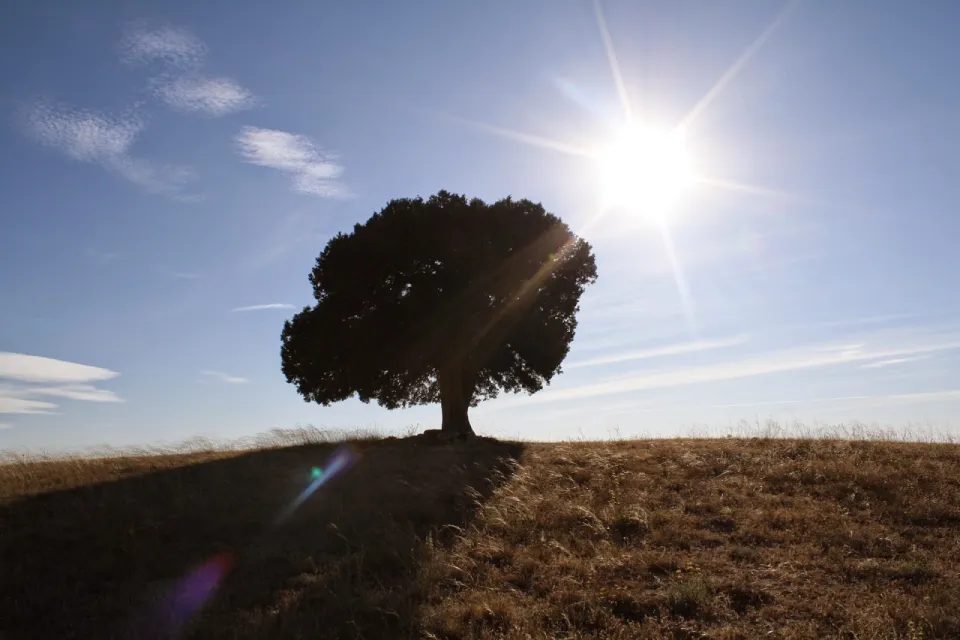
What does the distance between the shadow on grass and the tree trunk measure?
7.88 metres

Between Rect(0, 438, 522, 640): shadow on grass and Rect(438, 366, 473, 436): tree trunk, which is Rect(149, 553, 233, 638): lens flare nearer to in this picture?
Rect(0, 438, 522, 640): shadow on grass

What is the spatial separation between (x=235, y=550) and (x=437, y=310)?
13849 mm

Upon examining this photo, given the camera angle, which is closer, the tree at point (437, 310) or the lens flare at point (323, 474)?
the lens flare at point (323, 474)

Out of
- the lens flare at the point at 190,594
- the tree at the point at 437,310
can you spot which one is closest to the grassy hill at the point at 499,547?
the lens flare at the point at 190,594

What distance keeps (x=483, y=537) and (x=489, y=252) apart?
15342mm

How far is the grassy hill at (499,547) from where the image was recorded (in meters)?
7.46

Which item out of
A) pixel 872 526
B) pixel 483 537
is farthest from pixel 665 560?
pixel 872 526

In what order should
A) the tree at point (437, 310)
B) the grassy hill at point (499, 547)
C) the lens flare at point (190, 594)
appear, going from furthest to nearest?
the tree at point (437, 310) < the lens flare at point (190, 594) < the grassy hill at point (499, 547)

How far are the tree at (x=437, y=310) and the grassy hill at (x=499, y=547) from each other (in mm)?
7530

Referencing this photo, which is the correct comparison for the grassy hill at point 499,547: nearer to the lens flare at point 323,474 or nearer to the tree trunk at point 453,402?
the lens flare at point 323,474

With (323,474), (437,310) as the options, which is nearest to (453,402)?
(437,310)

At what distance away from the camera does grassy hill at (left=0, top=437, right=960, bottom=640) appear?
746 cm

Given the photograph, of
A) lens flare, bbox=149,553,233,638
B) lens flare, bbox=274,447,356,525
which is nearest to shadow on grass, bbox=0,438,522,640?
lens flare, bbox=149,553,233,638

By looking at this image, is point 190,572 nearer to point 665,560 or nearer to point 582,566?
point 582,566
